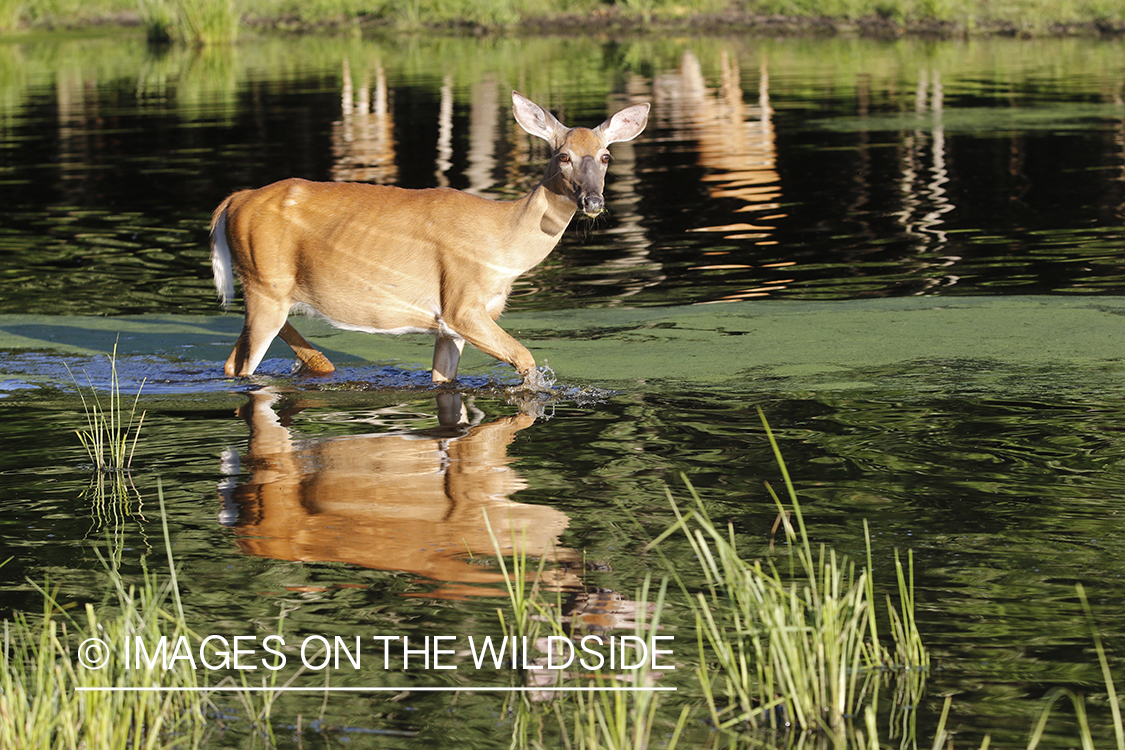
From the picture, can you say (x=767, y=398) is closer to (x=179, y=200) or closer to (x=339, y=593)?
(x=339, y=593)

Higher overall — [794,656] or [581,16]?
[581,16]

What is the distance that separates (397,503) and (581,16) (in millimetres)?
47134

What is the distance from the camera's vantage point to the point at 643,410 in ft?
30.1

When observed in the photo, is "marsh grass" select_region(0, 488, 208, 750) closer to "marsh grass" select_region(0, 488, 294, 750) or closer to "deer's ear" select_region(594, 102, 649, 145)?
"marsh grass" select_region(0, 488, 294, 750)

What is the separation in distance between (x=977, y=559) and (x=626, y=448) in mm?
2384

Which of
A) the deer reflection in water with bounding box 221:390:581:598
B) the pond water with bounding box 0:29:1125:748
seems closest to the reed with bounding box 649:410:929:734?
the pond water with bounding box 0:29:1125:748

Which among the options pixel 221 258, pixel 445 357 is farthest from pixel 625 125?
pixel 221 258

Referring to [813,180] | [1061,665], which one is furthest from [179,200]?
[1061,665]

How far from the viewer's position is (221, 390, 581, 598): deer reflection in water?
6.55 m

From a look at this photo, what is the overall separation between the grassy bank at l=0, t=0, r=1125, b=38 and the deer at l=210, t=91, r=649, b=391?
3807 centimetres

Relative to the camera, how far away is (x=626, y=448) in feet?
27.2

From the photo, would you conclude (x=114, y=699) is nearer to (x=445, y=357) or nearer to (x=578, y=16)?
(x=445, y=357)

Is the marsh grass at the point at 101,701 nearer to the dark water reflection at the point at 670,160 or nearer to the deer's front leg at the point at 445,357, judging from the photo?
the deer's front leg at the point at 445,357

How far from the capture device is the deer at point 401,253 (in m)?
9.60
